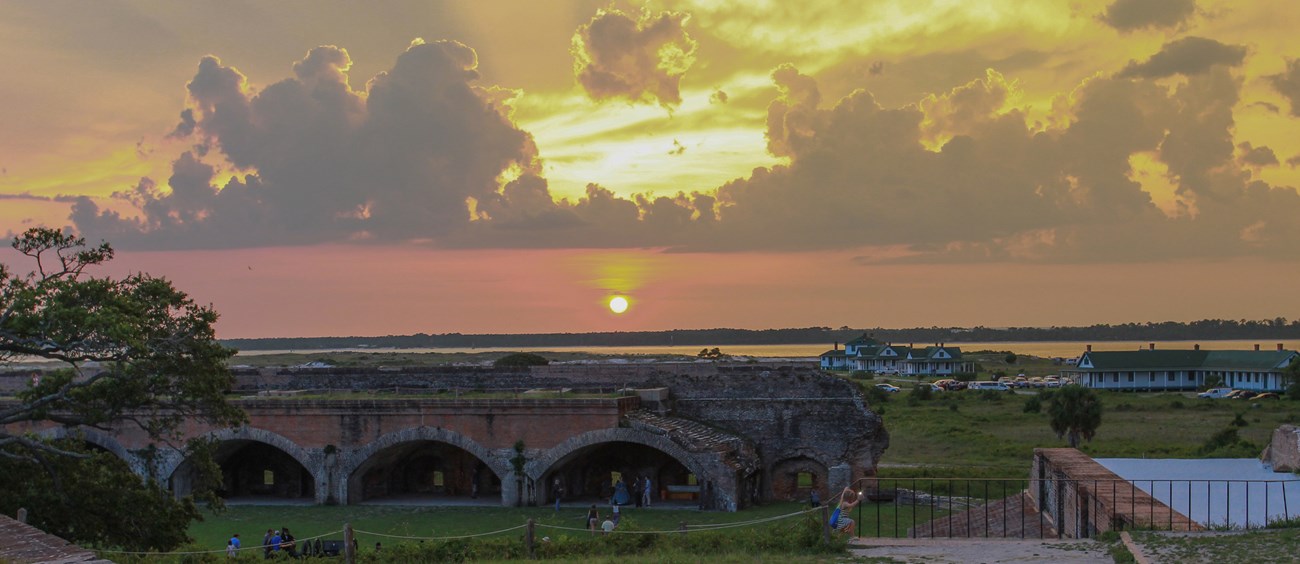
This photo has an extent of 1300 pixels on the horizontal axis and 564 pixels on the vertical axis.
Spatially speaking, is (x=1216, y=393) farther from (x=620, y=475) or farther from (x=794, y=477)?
(x=620, y=475)

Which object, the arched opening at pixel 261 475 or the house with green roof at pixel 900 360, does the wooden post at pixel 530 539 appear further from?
the house with green roof at pixel 900 360

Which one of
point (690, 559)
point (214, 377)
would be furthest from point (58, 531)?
point (690, 559)

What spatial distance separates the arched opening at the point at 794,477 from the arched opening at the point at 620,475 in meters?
2.13

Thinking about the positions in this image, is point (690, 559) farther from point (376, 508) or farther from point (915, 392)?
point (915, 392)

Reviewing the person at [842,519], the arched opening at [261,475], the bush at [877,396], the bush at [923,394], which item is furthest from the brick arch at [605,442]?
the bush at [923,394]

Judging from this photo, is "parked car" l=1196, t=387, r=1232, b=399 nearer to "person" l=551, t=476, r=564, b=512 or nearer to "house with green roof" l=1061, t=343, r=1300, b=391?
"house with green roof" l=1061, t=343, r=1300, b=391

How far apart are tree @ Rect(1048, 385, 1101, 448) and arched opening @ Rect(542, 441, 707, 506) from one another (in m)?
17.5

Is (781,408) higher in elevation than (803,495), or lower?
higher

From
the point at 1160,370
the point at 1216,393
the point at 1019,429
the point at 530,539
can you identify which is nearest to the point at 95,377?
the point at 530,539

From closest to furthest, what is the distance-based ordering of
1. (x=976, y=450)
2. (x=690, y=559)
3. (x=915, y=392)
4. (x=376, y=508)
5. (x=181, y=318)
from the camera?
(x=690, y=559) < (x=181, y=318) < (x=376, y=508) < (x=976, y=450) < (x=915, y=392)

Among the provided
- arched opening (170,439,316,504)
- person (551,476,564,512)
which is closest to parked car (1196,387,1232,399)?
person (551,476,564,512)

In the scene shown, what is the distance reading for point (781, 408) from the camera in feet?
103

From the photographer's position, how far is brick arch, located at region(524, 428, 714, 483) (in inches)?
1149

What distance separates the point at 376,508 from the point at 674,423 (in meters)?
8.07
